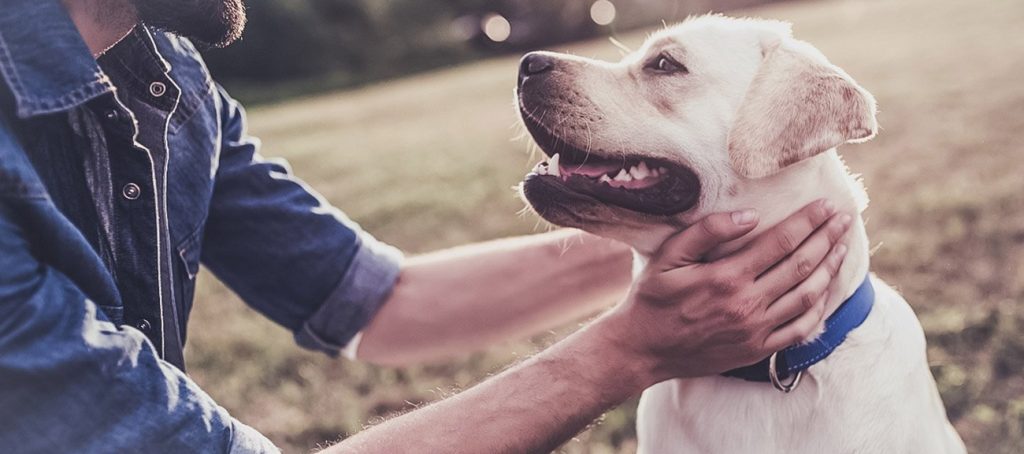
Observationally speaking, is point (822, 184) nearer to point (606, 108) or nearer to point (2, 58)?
point (606, 108)

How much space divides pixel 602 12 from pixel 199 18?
31.5 metres

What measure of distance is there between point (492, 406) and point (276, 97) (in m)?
25.5

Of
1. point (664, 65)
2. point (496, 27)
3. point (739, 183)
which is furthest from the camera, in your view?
point (496, 27)

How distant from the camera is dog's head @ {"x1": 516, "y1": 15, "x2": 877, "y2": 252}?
2406 mm

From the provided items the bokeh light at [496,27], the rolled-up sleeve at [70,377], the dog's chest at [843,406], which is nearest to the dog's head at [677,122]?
the dog's chest at [843,406]

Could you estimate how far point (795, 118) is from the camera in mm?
2387

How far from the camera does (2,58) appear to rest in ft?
5.81

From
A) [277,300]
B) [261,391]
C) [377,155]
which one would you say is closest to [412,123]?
[377,155]

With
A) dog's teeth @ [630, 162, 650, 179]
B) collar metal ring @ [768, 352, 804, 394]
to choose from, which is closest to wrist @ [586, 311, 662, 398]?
collar metal ring @ [768, 352, 804, 394]

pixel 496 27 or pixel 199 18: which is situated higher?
pixel 199 18

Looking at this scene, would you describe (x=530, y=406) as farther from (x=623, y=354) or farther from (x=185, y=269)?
(x=185, y=269)

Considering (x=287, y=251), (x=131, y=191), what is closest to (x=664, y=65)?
(x=287, y=251)

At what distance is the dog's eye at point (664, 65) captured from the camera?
9.11 feet

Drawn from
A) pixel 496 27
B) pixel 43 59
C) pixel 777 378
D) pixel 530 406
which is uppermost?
pixel 43 59
